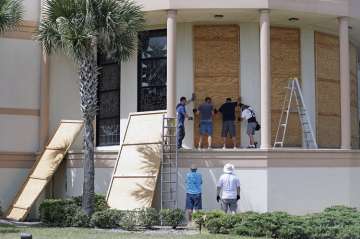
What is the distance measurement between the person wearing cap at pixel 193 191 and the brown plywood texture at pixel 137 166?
3.73 feet

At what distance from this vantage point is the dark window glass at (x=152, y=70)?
868 inches

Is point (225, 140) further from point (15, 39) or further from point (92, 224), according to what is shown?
point (15, 39)

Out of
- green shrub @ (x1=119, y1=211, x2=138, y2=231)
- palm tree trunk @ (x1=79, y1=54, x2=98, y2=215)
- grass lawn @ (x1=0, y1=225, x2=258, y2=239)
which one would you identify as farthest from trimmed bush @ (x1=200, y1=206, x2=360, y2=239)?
palm tree trunk @ (x1=79, y1=54, x2=98, y2=215)

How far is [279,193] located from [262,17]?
536 centimetres

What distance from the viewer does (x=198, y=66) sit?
71.6 ft

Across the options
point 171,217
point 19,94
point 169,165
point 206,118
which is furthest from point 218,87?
point 19,94

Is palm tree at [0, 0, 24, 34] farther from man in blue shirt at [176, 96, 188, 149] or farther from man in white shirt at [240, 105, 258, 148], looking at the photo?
man in white shirt at [240, 105, 258, 148]

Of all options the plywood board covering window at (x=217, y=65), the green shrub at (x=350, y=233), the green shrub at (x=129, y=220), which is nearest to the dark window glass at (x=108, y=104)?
the plywood board covering window at (x=217, y=65)

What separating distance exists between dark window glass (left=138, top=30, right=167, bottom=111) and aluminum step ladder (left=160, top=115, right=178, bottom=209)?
7.12 feet

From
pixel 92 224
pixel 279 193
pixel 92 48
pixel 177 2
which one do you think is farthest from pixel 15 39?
pixel 279 193

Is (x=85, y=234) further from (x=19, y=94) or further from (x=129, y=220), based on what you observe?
(x=19, y=94)

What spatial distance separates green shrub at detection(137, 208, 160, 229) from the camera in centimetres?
1791

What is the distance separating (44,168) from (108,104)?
10.7ft

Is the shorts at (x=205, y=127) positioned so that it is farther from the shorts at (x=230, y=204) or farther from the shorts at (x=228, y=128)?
the shorts at (x=230, y=204)
